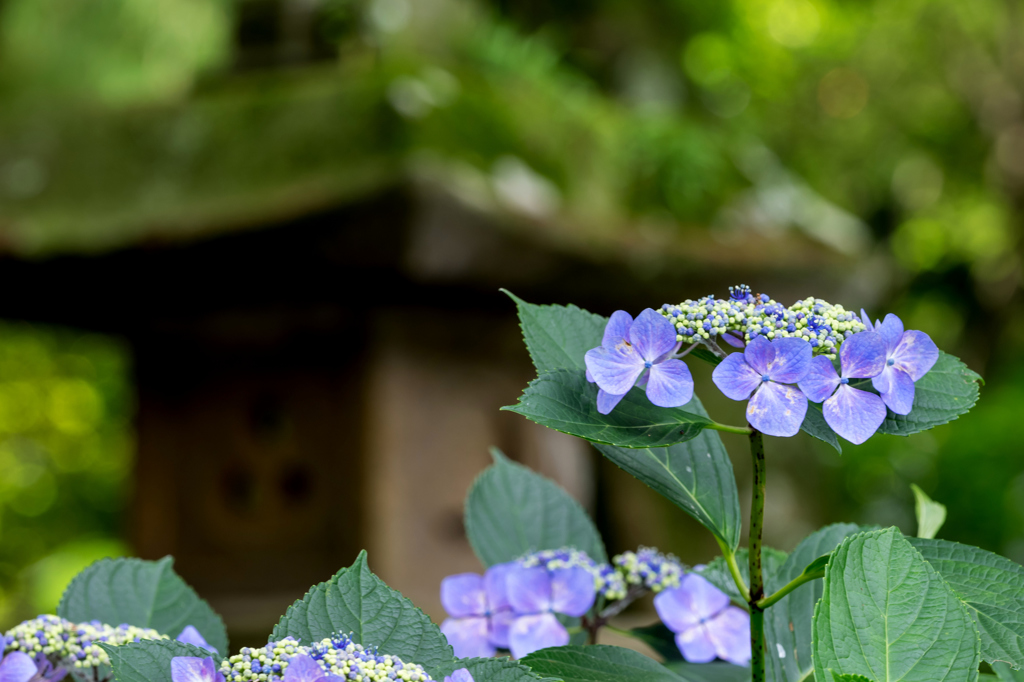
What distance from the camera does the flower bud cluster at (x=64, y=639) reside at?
355 millimetres

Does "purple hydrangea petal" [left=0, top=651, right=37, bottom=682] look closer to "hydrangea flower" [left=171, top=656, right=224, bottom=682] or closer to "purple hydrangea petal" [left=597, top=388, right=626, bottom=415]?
"hydrangea flower" [left=171, top=656, right=224, bottom=682]

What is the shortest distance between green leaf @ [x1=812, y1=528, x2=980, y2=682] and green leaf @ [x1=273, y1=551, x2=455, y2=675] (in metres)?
0.13

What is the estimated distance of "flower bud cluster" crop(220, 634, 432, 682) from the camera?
0.28 meters

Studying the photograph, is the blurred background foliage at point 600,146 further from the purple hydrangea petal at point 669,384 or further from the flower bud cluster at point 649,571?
the purple hydrangea petal at point 669,384

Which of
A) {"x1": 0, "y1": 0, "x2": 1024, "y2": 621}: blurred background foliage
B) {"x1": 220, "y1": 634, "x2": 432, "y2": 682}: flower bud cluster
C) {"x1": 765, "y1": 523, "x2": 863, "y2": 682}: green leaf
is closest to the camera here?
{"x1": 220, "y1": 634, "x2": 432, "y2": 682}: flower bud cluster

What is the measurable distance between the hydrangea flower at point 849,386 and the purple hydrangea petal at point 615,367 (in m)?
0.06

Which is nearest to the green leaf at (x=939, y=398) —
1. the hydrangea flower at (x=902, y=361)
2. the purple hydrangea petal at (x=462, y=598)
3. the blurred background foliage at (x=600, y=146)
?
the hydrangea flower at (x=902, y=361)

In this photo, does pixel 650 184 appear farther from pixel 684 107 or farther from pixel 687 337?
pixel 687 337

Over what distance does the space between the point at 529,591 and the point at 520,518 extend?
0.08 metres

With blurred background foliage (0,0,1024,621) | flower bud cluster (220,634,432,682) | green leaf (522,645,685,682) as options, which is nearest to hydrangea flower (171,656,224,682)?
flower bud cluster (220,634,432,682)

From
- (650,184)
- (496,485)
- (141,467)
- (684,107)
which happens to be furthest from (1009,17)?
(496,485)

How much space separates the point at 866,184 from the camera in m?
5.07

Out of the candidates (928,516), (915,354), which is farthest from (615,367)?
(928,516)

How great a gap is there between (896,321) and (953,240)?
5680mm
